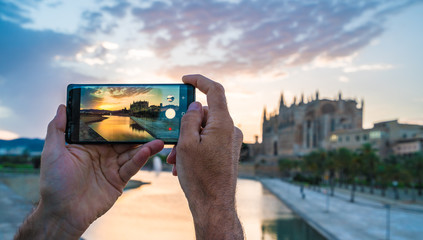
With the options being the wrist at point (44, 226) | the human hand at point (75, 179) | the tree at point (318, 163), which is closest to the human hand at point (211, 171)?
the human hand at point (75, 179)

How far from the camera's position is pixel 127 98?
6.98ft

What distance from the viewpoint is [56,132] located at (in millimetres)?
1872

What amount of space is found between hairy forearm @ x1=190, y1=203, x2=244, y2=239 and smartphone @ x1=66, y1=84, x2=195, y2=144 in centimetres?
62

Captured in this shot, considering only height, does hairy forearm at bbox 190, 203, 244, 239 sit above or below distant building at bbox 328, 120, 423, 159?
below

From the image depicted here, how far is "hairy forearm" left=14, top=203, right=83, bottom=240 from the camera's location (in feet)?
5.69

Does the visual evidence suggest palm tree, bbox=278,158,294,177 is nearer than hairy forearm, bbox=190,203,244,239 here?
No

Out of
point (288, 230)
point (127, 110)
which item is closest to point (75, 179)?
point (127, 110)

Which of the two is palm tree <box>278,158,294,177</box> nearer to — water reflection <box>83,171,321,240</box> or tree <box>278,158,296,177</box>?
tree <box>278,158,296,177</box>

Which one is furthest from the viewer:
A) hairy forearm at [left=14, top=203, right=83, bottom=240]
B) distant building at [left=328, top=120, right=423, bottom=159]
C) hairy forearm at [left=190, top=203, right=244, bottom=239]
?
distant building at [left=328, top=120, right=423, bottom=159]

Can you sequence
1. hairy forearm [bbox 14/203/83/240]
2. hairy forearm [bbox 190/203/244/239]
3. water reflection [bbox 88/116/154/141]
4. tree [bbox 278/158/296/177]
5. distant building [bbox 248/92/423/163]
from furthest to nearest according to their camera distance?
tree [bbox 278/158/296/177]
distant building [bbox 248/92/423/163]
water reflection [bbox 88/116/154/141]
hairy forearm [bbox 14/203/83/240]
hairy forearm [bbox 190/203/244/239]

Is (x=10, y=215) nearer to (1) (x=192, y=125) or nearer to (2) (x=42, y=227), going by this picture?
(2) (x=42, y=227)

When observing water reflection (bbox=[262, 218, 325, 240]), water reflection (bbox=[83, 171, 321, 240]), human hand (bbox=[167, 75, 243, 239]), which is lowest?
water reflection (bbox=[83, 171, 321, 240])

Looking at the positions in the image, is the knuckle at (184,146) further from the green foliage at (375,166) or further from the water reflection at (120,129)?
the green foliage at (375,166)

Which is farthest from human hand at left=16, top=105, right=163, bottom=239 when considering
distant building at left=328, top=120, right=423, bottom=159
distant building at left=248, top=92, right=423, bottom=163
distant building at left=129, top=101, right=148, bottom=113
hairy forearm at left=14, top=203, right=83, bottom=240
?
distant building at left=328, top=120, right=423, bottom=159
